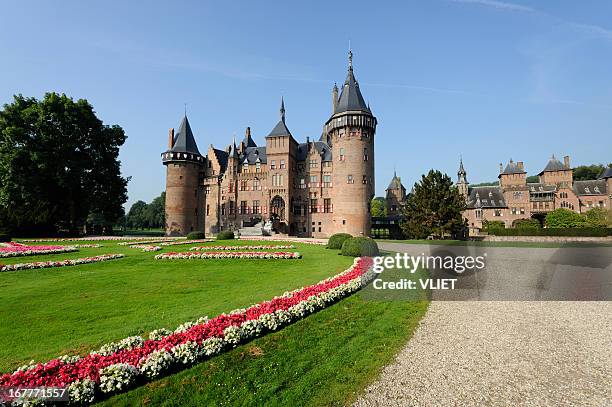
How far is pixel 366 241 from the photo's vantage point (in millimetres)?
19578

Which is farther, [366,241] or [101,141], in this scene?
[101,141]

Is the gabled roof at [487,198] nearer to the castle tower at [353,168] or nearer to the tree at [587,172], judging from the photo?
the castle tower at [353,168]

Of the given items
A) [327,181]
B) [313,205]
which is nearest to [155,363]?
[313,205]

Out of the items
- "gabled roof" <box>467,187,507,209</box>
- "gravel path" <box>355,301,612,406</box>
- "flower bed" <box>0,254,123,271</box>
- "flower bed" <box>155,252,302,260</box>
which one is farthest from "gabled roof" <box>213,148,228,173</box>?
"gravel path" <box>355,301,612,406</box>

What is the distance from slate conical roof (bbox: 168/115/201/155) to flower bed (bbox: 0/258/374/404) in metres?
52.4

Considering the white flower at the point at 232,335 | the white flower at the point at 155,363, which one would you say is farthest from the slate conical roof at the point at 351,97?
the white flower at the point at 155,363

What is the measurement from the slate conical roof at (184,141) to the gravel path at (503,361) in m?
54.1

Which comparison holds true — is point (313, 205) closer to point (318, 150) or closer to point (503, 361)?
point (318, 150)

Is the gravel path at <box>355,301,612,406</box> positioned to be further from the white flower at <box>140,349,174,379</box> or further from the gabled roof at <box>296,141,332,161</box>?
the gabled roof at <box>296,141,332,161</box>

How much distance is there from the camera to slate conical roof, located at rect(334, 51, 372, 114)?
47.2 meters

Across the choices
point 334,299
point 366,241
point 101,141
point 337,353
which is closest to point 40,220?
point 101,141

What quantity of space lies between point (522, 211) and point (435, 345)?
2689 inches

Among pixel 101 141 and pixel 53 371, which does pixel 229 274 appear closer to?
pixel 53 371

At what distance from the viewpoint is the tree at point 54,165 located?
35.5m
